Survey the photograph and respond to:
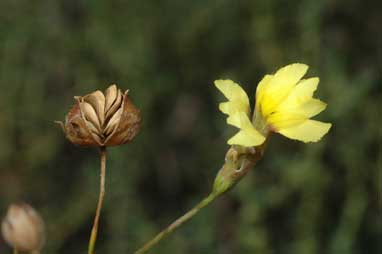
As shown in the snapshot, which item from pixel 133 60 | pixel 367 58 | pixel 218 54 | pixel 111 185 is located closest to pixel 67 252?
pixel 111 185

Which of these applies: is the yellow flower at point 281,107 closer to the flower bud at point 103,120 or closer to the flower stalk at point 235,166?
the flower stalk at point 235,166

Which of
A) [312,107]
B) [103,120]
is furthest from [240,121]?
[103,120]

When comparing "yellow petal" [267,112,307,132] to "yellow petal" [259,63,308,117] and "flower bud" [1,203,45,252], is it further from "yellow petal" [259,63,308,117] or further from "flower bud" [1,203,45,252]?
"flower bud" [1,203,45,252]

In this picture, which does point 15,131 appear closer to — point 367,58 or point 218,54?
point 218,54

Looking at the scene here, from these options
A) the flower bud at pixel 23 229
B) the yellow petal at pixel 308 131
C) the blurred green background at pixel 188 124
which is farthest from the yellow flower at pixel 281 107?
the blurred green background at pixel 188 124

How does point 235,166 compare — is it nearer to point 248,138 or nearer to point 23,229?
point 248,138

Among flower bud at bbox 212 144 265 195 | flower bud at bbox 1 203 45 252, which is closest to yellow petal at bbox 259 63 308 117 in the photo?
flower bud at bbox 212 144 265 195
